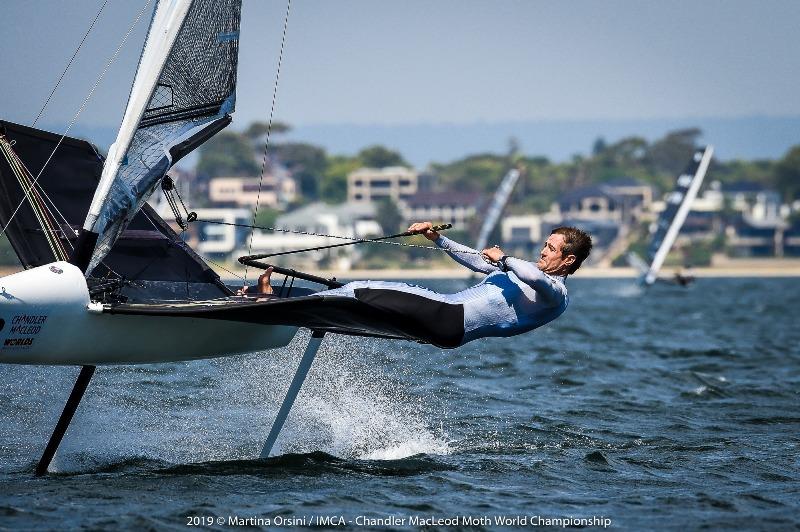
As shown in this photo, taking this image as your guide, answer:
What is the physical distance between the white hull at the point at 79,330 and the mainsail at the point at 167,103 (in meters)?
0.36

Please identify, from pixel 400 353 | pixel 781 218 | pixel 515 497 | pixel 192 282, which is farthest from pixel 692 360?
pixel 781 218

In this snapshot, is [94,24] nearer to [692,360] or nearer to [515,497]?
[515,497]

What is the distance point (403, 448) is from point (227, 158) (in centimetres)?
12111

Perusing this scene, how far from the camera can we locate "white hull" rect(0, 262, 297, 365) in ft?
A: 25.8

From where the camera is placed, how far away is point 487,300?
317 inches

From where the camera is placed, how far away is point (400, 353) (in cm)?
1683

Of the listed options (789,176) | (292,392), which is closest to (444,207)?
(789,176)

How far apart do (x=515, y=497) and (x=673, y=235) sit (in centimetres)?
3862

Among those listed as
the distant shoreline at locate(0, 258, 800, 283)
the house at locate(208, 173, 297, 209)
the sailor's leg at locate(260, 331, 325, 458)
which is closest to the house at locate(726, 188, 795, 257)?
the distant shoreline at locate(0, 258, 800, 283)

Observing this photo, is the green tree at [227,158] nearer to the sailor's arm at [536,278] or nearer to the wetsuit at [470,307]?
the wetsuit at [470,307]

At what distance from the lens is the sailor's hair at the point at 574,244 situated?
7.90 m

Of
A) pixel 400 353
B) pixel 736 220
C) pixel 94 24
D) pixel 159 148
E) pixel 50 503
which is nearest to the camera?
pixel 50 503

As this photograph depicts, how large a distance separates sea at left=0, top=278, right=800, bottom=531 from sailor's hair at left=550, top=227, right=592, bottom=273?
1.25 m

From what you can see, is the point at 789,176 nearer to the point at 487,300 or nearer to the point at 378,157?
the point at 378,157
